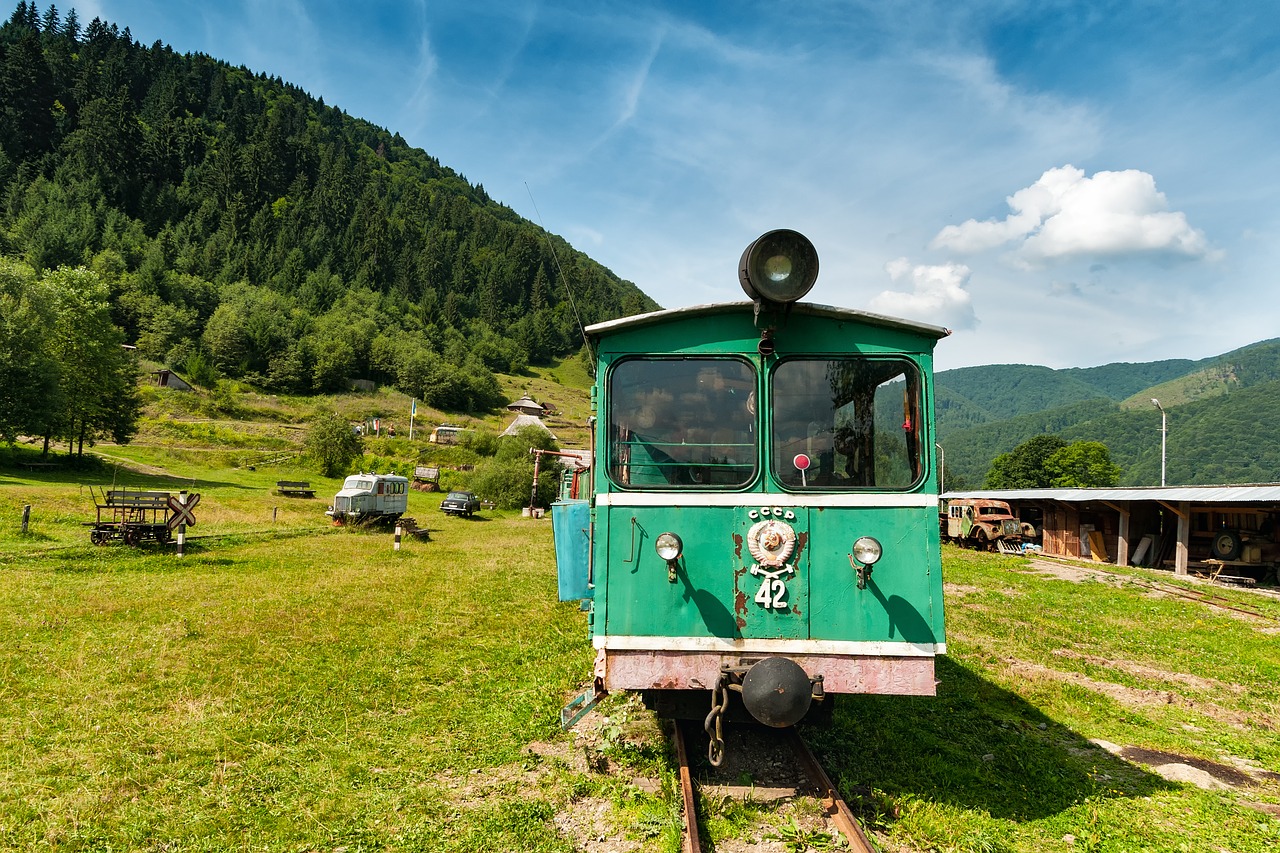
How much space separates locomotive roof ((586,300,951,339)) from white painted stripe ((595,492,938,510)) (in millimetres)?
1240

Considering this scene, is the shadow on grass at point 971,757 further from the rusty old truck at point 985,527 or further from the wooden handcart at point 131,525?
the rusty old truck at point 985,527

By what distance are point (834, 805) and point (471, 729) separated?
11.7 feet

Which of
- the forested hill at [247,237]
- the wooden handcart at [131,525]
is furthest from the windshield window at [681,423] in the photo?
the forested hill at [247,237]

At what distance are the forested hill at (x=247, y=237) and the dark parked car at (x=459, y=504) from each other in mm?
62098

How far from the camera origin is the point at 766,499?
506 cm

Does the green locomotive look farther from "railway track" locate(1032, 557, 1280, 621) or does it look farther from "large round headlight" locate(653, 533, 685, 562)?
"railway track" locate(1032, 557, 1280, 621)

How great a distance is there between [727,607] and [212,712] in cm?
549

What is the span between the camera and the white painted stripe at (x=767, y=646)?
4.83 meters

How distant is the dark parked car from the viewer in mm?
40000

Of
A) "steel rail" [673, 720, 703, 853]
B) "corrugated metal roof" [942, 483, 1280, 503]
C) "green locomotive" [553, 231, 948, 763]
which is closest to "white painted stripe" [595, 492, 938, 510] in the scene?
"green locomotive" [553, 231, 948, 763]

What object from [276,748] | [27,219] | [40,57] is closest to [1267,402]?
[276,748]

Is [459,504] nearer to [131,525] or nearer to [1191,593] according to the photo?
[131,525]

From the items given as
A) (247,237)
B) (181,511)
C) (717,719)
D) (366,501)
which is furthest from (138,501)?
(247,237)

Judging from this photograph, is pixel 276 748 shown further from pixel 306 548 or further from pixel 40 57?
pixel 40 57
